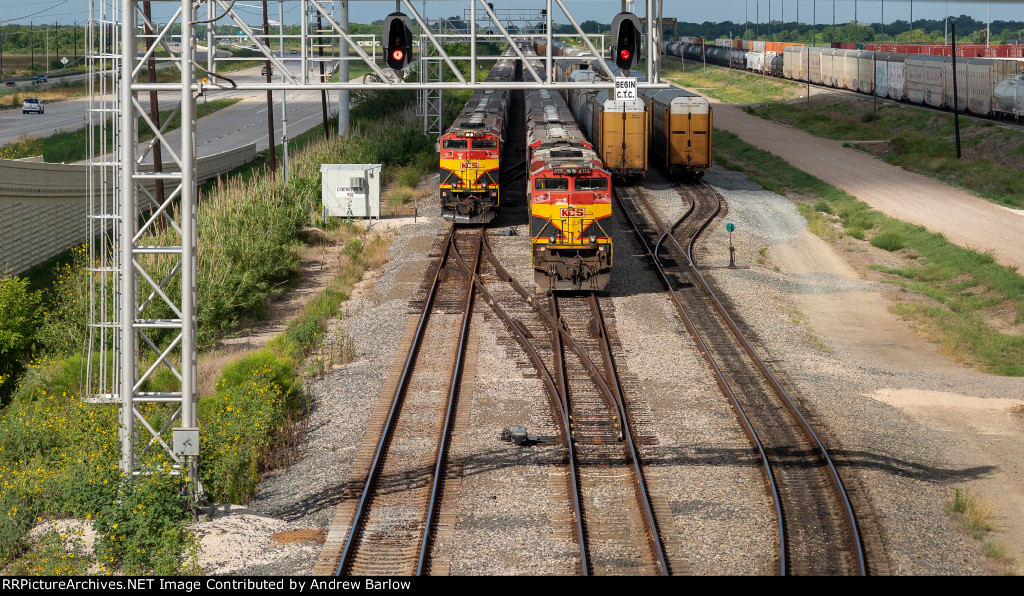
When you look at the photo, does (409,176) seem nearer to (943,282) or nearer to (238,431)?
(943,282)

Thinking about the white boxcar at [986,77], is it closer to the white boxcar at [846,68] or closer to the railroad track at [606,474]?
the white boxcar at [846,68]

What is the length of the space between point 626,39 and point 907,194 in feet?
103

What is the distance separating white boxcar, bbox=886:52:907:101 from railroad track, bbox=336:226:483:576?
172ft

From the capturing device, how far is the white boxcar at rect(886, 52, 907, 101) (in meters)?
66.3

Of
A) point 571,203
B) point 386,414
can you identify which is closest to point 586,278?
point 571,203

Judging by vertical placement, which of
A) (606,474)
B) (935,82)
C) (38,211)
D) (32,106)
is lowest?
(606,474)

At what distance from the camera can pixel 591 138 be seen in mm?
43062

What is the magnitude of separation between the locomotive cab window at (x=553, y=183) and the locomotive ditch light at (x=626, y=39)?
1013 centimetres

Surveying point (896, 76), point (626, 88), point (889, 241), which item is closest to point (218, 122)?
point (896, 76)

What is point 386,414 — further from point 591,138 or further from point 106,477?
point 591,138

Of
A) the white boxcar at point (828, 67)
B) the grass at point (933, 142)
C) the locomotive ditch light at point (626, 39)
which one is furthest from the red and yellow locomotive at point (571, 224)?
the white boxcar at point (828, 67)

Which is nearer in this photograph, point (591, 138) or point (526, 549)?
point (526, 549)

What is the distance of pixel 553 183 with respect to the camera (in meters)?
24.1

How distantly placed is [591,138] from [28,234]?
77.5 ft
